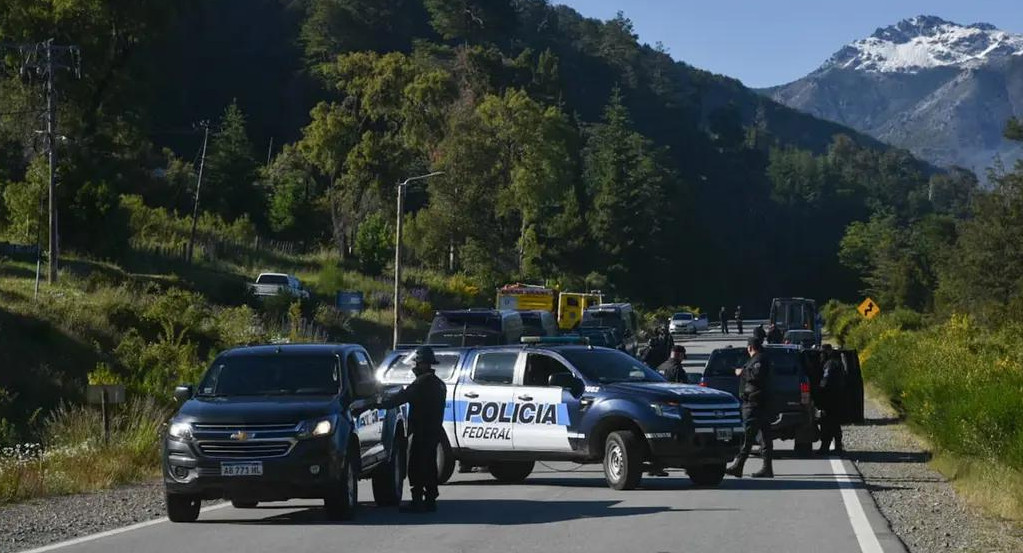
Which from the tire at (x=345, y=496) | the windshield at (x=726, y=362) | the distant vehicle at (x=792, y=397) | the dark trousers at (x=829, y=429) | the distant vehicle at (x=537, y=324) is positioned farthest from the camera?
the distant vehicle at (x=537, y=324)

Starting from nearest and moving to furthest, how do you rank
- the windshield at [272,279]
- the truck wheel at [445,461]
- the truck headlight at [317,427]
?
the truck headlight at [317,427]
the truck wheel at [445,461]
the windshield at [272,279]

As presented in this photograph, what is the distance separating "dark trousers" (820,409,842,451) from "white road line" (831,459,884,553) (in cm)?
283

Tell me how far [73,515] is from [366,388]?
340 centimetres

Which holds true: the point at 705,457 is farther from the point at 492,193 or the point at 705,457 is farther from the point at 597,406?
the point at 492,193

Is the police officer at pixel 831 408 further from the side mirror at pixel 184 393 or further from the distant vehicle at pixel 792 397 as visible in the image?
the side mirror at pixel 184 393

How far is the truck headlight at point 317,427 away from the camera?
47.7 feet

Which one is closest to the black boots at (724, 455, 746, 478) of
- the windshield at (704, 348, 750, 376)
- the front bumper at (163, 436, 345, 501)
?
the windshield at (704, 348, 750, 376)

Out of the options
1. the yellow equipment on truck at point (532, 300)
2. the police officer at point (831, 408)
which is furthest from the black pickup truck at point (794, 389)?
the yellow equipment on truck at point (532, 300)

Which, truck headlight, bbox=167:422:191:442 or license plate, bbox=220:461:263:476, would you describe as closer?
license plate, bbox=220:461:263:476

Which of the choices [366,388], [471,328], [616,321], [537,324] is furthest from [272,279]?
[366,388]

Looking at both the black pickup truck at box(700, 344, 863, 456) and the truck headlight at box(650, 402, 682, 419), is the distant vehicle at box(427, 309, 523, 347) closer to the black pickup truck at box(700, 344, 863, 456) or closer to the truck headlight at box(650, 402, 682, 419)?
the black pickup truck at box(700, 344, 863, 456)

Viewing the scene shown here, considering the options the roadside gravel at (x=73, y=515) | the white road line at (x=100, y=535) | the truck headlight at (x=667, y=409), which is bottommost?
the roadside gravel at (x=73, y=515)

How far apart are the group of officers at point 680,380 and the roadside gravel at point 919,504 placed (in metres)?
1.06

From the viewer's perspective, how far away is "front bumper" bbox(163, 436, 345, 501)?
14367mm
